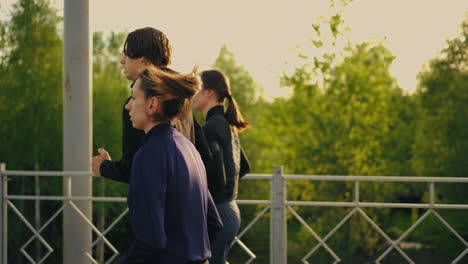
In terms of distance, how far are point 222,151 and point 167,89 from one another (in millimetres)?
1287

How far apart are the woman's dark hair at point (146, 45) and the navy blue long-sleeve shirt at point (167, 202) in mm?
692

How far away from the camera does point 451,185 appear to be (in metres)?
18.8

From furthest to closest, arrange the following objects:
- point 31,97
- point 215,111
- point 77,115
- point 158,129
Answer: point 31,97, point 77,115, point 215,111, point 158,129

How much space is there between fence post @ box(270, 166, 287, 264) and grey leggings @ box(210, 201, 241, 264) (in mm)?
1708

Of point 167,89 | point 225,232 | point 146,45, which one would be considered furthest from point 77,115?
A: point 167,89

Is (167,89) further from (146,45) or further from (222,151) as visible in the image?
(222,151)

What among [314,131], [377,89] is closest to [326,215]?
[314,131]

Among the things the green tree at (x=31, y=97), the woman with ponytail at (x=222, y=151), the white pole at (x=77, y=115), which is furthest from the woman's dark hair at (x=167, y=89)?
the green tree at (x=31, y=97)

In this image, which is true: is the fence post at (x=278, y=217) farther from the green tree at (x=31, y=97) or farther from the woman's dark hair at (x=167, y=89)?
the green tree at (x=31, y=97)

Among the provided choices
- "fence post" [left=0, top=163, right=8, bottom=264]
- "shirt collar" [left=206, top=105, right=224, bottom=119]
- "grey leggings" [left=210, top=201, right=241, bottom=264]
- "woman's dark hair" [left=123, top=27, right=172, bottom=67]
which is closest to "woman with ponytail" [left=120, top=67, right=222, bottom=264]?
"woman's dark hair" [left=123, top=27, right=172, bottom=67]

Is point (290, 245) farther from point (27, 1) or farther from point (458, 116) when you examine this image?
point (27, 1)

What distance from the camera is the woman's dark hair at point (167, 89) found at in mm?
1931

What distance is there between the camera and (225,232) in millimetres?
3113

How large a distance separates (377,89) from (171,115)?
18853mm
